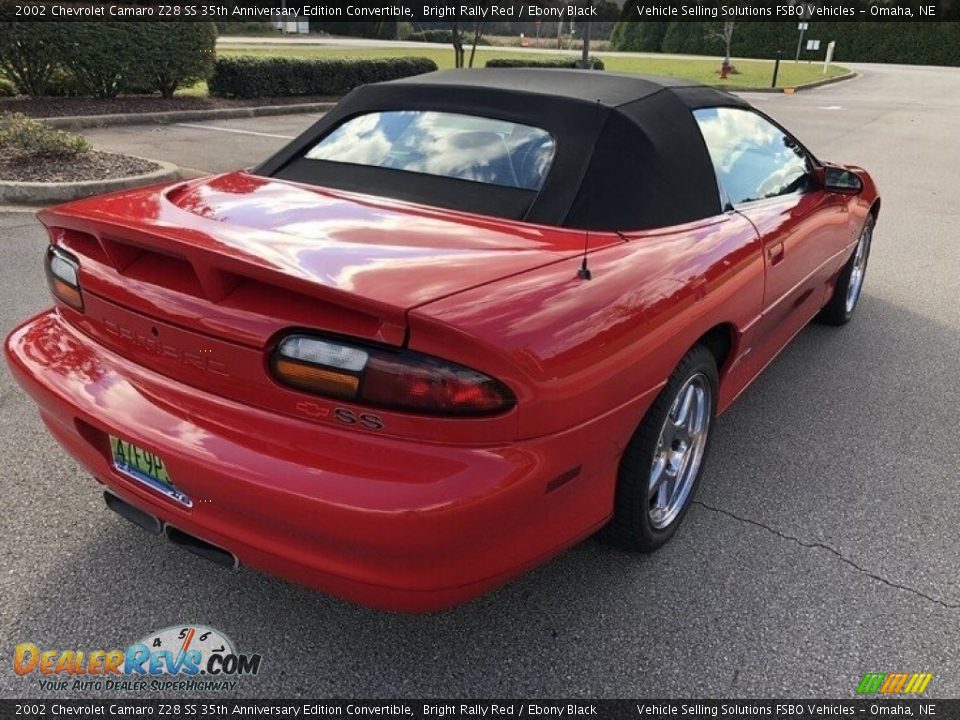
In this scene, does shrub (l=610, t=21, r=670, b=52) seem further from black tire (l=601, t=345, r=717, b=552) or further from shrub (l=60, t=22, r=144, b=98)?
black tire (l=601, t=345, r=717, b=552)

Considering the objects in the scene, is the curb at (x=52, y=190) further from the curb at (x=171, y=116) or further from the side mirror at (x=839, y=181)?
the side mirror at (x=839, y=181)

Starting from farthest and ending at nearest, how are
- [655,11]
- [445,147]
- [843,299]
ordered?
1. [655,11]
2. [843,299]
3. [445,147]

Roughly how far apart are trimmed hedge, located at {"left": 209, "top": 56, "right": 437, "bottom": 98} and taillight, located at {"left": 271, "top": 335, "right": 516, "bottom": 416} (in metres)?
13.9

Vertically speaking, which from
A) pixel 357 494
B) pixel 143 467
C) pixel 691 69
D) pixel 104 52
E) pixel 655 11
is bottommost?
pixel 691 69

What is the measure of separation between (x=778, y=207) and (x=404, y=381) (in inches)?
84.0

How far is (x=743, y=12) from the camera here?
4212cm

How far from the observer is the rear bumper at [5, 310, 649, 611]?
1.69 meters

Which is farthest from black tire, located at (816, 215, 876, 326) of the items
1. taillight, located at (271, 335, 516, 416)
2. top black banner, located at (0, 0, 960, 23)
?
top black banner, located at (0, 0, 960, 23)

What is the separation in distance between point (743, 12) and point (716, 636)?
46.6m

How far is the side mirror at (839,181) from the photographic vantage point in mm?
3562

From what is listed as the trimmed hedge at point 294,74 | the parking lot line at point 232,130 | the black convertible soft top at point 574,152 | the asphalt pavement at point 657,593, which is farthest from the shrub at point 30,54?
the black convertible soft top at point 574,152

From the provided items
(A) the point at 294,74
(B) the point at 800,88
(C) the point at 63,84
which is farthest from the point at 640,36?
(C) the point at 63,84

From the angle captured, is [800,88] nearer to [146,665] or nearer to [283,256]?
[283,256]

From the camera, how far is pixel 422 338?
1.70 m
